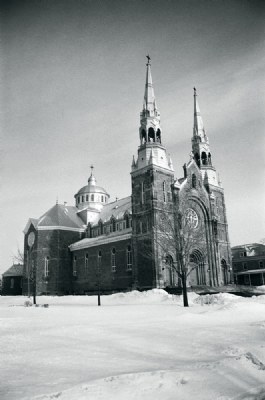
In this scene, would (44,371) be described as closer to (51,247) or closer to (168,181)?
(168,181)

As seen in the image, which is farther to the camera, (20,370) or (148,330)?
(148,330)

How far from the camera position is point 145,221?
37406 mm

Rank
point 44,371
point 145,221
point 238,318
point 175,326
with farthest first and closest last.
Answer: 1. point 145,221
2. point 238,318
3. point 175,326
4. point 44,371

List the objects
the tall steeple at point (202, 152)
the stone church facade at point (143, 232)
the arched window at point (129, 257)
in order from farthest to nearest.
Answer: the tall steeple at point (202, 152) < the arched window at point (129, 257) < the stone church facade at point (143, 232)

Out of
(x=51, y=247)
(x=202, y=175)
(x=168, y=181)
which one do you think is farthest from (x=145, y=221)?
(x=51, y=247)

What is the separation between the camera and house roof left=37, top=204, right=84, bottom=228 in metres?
49.2

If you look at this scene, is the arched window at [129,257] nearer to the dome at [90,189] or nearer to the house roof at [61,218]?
the house roof at [61,218]

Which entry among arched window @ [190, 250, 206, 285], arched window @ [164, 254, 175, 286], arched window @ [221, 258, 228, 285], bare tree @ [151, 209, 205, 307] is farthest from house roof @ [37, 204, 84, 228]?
arched window @ [221, 258, 228, 285]

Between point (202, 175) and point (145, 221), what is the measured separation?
14165 mm

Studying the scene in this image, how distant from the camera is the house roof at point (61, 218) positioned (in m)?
49.2

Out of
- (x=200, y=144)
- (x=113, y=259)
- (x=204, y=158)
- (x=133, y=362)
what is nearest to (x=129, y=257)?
(x=113, y=259)

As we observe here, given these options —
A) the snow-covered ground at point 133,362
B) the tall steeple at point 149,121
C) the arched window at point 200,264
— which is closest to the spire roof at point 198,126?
the tall steeple at point 149,121

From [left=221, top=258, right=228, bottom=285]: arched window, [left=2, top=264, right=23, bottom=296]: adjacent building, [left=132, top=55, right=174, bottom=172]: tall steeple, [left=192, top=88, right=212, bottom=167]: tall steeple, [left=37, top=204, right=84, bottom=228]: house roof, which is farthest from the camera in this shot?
[left=2, top=264, right=23, bottom=296]: adjacent building

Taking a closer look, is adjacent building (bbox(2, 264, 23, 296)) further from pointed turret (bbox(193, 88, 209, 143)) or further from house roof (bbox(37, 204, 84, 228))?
pointed turret (bbox(193, 88, 209, 143))
